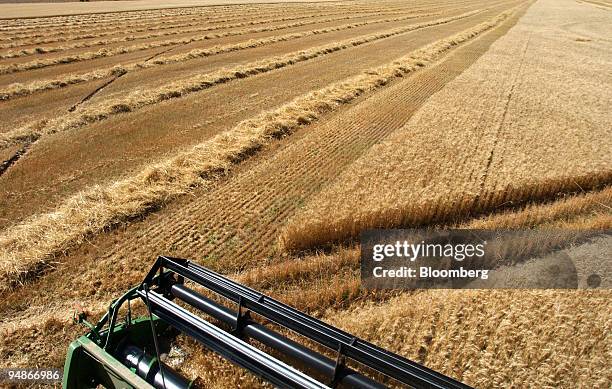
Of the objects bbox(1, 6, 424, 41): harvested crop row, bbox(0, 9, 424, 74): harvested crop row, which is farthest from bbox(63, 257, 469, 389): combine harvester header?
bbox(1, 6, 424, 41): harvested crop row

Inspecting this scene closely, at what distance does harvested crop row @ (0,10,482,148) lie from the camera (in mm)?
12430

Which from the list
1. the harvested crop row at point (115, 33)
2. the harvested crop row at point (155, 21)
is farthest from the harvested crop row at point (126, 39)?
the harvested crop row at point (155, 21)

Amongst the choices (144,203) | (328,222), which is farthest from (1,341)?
(328,222)

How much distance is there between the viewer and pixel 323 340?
395 centimetres

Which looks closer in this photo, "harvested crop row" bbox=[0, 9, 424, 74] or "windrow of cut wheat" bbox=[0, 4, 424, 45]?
"harvested crop row" bbox=[0, 9, 424, 74]

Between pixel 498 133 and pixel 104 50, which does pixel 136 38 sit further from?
pixel 498 133

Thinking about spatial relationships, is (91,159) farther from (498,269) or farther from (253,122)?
(498,269)

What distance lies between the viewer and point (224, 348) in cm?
402

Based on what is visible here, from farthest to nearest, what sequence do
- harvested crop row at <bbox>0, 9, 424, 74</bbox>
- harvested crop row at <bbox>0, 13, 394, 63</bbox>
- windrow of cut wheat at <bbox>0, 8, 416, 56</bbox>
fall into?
windrow of cut wheat at <bbox>0, 8, 416, 56</bbox>, harvested crop row at <bbox>0, 13, 394, 63</bbox>, harvested crop row at <bbox>0, 9, 424, 74</bbox>

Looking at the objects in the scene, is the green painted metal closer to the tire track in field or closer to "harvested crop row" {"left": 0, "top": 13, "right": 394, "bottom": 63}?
the tire track in field

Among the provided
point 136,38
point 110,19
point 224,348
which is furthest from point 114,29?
point 224,348

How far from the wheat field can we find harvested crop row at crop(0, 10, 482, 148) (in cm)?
9

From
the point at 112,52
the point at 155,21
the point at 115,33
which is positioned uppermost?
the point at 155,21

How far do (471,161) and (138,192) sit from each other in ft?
25.1
